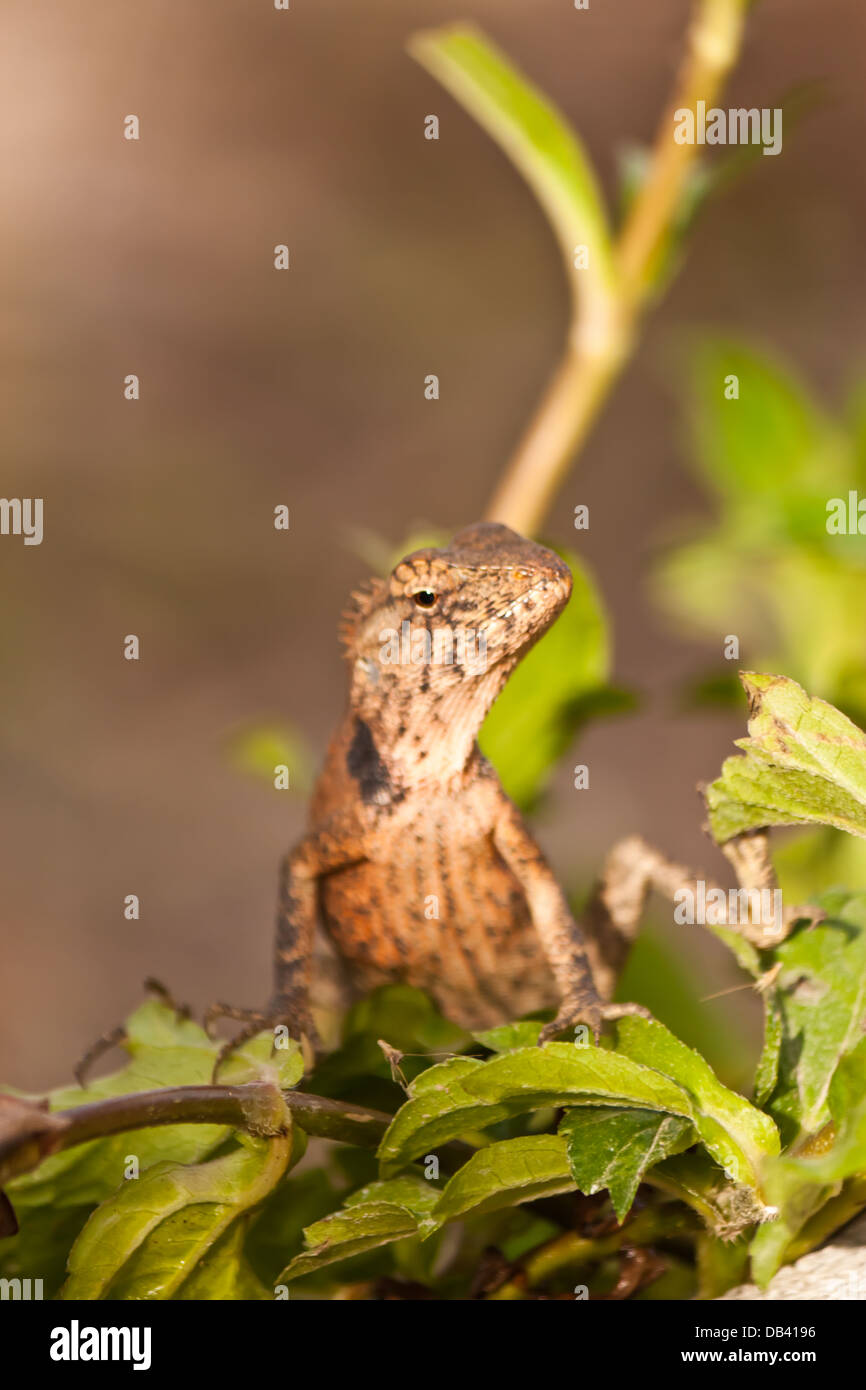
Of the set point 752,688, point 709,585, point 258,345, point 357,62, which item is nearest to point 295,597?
point 258,345

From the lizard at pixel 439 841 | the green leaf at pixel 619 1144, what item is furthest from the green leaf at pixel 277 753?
the green leaf at pixel 619 1144

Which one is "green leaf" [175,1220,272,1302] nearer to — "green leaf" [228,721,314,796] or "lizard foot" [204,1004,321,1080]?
"lizard foot" [204,1004,321,1080]

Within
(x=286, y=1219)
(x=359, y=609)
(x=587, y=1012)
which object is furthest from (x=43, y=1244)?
(x=359, y=609)

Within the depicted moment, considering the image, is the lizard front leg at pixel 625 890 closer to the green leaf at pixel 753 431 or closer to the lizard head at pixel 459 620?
the lizard head at pixel 459 620

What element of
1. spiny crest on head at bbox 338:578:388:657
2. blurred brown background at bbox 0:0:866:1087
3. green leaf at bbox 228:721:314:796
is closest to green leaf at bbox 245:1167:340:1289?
spiny crest on head at bbox 338:578:388:657

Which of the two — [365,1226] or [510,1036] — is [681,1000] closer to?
[510,1036]

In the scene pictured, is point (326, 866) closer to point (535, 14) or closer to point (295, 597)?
point (295, 597)

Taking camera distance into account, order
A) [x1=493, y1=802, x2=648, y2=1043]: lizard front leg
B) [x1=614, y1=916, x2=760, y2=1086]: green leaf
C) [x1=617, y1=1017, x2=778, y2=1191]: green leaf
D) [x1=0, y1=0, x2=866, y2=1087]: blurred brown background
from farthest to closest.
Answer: [x1=0, y1=0, x2=866, y2=1087]: blurred brown background, [x1=614, y1=916, x2=760, y2=1086]: green leaf, [x1=493, y1=802, x2=648, y2=1043]: lizard front leg, [x1=617, y1=1017, x2=778, y2=1191]: green leaf
